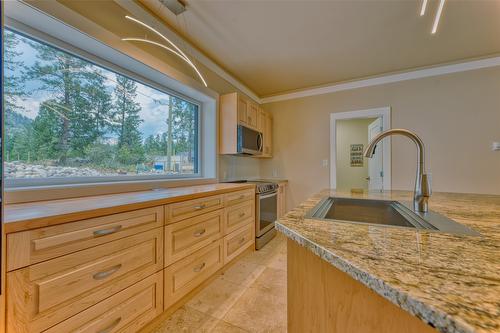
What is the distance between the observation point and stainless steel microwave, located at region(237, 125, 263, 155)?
286 cm

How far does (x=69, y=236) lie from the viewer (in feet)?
3.24

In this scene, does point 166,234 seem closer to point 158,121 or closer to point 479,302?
point 158,121

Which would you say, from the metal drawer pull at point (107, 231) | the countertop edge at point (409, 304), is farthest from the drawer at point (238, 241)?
the countertop edge at point (409, 304)

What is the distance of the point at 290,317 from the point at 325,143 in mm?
3253

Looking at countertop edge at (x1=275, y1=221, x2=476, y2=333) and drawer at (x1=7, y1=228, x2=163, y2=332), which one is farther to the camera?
drawer at (x1=7, y1=228, x2=163, y2=332)

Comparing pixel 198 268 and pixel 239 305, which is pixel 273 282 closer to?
pixel 239 305

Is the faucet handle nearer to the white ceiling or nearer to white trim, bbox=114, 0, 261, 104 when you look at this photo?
the white ceiling

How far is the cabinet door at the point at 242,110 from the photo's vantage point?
295cm

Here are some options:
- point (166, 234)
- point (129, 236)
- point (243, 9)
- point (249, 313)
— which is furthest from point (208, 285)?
point (243, 9)

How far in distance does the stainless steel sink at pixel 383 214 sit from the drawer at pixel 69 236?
102 cm

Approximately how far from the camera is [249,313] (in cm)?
161

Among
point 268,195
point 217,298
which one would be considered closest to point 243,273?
point 217,298

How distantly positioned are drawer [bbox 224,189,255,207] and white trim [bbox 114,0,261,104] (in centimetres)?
170

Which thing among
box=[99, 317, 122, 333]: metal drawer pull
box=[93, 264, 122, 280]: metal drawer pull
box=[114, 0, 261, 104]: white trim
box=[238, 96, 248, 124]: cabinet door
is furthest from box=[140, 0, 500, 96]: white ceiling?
box=[99, 317, 122, 333]: metal drawer pull
